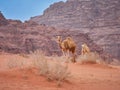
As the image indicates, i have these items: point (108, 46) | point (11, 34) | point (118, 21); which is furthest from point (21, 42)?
point (118, 21)

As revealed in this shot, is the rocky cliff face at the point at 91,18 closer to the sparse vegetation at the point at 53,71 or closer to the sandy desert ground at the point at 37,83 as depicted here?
the sandy desert ground at the point at 37,83

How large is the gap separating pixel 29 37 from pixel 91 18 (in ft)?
209

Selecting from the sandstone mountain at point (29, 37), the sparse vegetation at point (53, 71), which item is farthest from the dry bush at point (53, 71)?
the sandstone mountain at point (29, 37)

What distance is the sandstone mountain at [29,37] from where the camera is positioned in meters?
78.4

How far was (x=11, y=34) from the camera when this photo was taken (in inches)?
3246

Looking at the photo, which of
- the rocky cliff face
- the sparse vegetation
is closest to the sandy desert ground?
the sparse vegetation

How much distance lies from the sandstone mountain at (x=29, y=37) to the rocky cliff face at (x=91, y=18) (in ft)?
105

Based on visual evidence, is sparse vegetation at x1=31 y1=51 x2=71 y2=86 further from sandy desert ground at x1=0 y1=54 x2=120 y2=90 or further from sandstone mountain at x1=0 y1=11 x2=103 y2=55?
sandstone mountain at x1=0 y1=11 x2=103 y2=55

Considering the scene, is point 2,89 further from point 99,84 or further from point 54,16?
point 54,16

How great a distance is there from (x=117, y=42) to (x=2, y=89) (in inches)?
4595

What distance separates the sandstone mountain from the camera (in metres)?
78.4

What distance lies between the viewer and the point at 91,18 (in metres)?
145

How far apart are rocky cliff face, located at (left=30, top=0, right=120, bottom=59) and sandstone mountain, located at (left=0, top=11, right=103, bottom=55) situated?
32.1 metres

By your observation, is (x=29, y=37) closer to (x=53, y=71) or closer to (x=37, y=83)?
(x=53, y=71)
